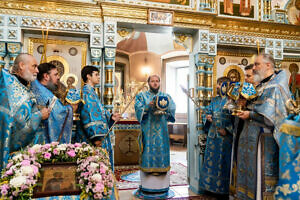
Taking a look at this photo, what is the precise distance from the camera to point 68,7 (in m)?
4.48

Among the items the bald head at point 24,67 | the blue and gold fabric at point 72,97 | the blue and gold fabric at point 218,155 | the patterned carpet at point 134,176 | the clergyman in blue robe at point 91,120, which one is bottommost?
the patterned carpet at point 134,176

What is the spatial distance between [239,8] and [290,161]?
434 cm

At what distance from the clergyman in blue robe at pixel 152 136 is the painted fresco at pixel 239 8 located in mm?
2428

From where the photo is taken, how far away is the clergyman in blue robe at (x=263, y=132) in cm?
320

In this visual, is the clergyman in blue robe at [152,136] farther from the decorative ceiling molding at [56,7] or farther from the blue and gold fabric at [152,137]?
the decorative ceiling molding at [56,7]

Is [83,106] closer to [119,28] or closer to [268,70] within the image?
[119,28]

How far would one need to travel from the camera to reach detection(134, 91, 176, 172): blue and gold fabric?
183 inches

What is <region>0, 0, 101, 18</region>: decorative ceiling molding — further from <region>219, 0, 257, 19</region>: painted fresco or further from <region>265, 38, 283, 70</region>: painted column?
<region>265, 38, 283, 70</region>: painted column

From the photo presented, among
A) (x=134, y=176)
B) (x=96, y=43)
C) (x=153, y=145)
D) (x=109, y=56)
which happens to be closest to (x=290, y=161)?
(x=153, y=145)

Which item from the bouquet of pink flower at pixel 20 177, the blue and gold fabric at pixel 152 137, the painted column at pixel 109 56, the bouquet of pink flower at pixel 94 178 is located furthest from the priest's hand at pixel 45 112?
the blue and gold fabric at pixel 152 137

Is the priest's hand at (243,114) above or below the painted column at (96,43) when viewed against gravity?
below

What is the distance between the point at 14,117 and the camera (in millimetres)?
2510

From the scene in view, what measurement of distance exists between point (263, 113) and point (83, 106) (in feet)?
8.26

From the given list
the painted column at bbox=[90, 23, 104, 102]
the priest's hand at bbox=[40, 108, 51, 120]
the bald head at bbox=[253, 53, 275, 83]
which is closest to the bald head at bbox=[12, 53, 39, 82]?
the priest's hand at bbox=[40, 108, 51, 120]
